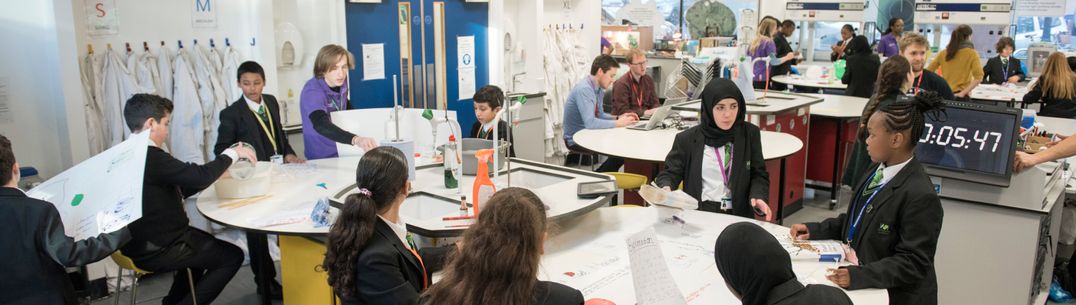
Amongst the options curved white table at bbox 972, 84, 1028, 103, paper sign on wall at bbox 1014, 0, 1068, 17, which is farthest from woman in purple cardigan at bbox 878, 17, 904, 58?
curved white table at bbox 972, 84, 1028, 103

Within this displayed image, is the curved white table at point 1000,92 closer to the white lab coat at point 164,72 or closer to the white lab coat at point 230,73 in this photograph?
the white lab coat at point 230,73

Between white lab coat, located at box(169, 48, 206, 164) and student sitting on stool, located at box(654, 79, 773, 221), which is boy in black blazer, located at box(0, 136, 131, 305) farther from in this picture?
student sitting on stool, located at box(654, 79, 773, 221)

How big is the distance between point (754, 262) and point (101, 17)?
441cm

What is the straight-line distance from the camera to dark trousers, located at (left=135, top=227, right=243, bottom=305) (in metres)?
3.50

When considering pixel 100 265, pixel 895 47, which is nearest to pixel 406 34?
pixel 100 265

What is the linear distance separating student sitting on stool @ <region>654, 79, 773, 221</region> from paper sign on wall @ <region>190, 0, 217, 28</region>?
10.8 feet

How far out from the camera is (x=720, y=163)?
3717 millimetres

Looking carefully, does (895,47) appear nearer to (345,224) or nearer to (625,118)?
(625,118)

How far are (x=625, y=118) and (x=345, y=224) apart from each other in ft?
12.8

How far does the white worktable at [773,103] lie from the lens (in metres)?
5.84

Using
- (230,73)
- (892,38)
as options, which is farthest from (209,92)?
(892,38)

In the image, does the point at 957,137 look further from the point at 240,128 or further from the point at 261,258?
the point at 240,128

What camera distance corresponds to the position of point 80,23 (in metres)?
4.56

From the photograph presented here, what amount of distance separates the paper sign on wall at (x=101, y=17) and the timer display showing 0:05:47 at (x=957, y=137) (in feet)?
15.1
